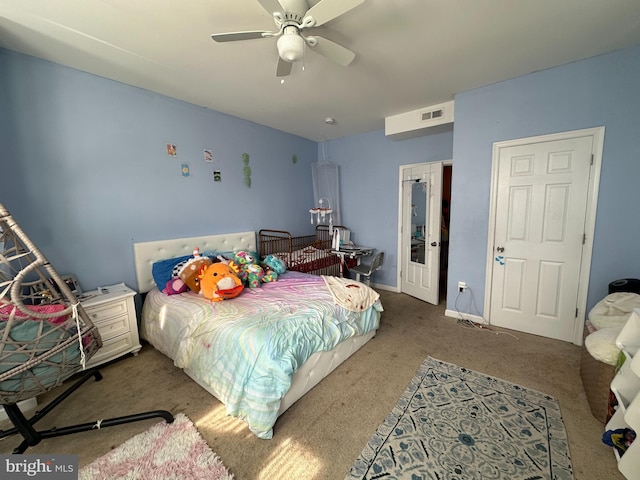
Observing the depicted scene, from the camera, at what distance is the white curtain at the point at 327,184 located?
4.51 m

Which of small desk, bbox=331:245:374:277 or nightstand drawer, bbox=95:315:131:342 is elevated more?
small desk, bbox=331:245:374:277

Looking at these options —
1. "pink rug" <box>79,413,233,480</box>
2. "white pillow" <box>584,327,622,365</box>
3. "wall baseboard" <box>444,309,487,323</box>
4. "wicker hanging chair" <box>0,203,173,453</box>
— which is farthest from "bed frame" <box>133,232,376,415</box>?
"white pillow" <box>584,327,622,365</box>

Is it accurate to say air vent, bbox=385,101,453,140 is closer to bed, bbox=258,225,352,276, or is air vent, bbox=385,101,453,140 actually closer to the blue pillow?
bed, bbox=258,225,352,276

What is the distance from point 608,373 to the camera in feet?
5.21

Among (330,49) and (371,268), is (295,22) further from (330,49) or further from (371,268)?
(371,268)

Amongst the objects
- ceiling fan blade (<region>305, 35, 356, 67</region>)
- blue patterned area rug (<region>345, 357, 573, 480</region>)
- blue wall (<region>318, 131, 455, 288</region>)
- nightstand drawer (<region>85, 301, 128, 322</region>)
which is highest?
ceiling fan blade (<region>305, 35, 356, 67</region>)

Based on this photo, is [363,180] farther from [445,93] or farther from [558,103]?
[558,103]

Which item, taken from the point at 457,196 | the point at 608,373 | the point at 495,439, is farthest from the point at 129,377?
the point at 457,196

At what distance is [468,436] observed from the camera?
1.53 m

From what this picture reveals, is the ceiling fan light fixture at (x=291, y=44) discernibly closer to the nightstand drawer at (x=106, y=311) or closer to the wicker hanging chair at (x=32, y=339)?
the wicker hanging chair at (x=32, y=339)

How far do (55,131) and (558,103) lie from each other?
4629 millimetres

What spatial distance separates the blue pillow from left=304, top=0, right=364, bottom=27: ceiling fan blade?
99.2 inches

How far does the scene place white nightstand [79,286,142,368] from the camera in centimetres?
215

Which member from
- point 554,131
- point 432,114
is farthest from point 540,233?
point 432,114
